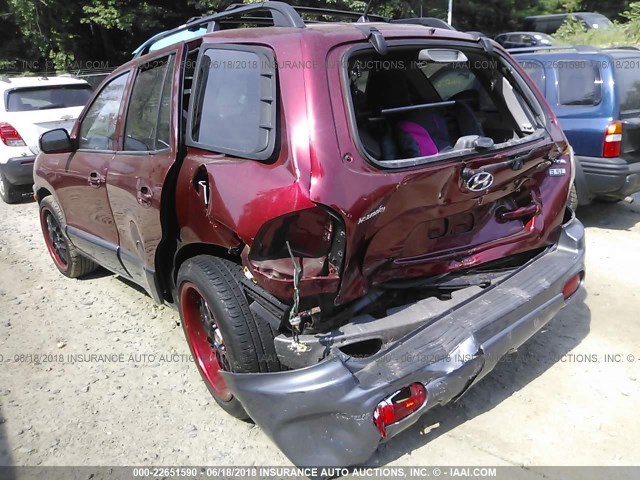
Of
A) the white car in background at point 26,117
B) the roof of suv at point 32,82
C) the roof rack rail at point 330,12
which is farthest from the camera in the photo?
the roof of suv at point 32,82

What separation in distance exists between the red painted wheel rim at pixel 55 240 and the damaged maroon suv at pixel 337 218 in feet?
5.59

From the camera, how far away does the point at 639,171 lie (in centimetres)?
544

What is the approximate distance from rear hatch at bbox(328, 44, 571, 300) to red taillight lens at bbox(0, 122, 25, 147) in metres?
5.87

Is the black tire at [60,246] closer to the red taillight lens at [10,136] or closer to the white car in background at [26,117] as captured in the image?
the white car in background at [26,117]

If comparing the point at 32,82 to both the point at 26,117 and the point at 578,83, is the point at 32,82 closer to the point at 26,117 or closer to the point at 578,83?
the point at 26,117

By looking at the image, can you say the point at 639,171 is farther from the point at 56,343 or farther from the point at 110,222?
the point at 56,343

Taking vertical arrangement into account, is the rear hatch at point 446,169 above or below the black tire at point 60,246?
above

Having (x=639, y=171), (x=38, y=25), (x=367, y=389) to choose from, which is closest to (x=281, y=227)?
(x=367, y=389)

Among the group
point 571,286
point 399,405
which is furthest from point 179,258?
point 571,286

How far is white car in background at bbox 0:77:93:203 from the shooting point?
7.53 metres

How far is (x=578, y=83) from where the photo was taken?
18.8ft

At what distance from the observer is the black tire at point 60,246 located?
4.76 metres

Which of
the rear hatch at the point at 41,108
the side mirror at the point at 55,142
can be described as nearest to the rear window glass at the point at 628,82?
the side mirror at the point at 55,142

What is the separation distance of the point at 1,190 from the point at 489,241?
25.3ft
